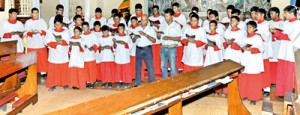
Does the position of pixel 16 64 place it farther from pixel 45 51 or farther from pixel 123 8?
pixel 123 8

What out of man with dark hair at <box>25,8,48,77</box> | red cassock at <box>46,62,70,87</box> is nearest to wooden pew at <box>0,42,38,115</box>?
red cassock at <box>46,62,70,87</box>

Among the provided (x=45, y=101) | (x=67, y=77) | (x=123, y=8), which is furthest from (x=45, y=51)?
(x=123, y=8)

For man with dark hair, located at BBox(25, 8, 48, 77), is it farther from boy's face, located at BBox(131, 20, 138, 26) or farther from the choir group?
boy's face, located at BBox(131, 20, 138, 26)

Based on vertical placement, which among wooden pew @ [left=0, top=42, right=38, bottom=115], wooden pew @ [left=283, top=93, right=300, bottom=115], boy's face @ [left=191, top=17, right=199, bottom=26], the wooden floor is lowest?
the wooden floor

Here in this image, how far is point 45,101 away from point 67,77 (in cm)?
81

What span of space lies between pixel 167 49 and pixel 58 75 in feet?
6.63

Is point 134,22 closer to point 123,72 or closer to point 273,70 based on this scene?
point 123,72

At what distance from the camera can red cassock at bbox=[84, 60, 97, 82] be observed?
6527 mm

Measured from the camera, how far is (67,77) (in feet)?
21.2

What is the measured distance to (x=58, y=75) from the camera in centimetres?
645

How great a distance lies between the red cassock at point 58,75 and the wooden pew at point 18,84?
117 centimetres

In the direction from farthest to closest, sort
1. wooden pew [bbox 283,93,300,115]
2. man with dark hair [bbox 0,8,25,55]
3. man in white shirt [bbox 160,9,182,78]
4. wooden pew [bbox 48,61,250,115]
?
man with dark hair [bbox 0,8,25,55], man in white shirt [bbox 160,9,182,78], wooden pew [bbox 283,93,300,115], wooden pew [bbox 48,61,250,115]

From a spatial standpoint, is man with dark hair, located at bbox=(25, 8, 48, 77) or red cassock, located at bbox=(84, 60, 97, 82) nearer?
red cassock, located at bbox=(84, 60, 97, 82)

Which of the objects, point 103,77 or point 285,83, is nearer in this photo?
point 285,83
